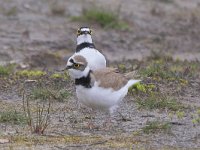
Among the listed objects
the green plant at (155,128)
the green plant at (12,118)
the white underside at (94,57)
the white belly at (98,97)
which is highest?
the white underside at (94,57)

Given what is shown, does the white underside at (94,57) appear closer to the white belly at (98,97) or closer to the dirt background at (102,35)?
the dirt background at (102,35)

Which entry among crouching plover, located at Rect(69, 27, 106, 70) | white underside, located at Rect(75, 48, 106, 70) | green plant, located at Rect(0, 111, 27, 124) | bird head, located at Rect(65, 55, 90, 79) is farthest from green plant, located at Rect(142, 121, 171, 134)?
crouching plover, located at Rect(69, 27, 106, 70)

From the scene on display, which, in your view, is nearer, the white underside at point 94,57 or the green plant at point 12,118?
the green plant at point 12,118

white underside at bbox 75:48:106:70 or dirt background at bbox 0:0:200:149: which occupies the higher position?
dirt background at bbox 0:0:200:149

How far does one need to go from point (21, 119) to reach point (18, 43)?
531 centimetres

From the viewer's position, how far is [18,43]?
13.4m

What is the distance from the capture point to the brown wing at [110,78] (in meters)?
7.88

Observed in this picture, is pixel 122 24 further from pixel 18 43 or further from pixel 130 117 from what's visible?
pixel 130 117

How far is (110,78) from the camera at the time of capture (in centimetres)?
809

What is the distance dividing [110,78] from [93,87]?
39 cm

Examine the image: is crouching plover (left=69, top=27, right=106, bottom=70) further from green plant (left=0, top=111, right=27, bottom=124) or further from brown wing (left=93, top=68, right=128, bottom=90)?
green plant (left=0, top=111, right=27, bottom=124)

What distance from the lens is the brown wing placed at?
7875 millimetres

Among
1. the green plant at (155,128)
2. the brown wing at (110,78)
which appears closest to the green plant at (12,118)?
the brown wing at (110,78)

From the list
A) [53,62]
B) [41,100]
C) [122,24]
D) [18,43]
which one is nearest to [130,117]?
[41,100]
